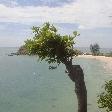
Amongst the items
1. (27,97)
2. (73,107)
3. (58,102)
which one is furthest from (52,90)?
(73,107)

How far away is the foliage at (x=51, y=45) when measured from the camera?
19.0 meters

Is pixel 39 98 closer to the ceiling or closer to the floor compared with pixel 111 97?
closer to the floor

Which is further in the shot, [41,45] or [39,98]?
[39,98]

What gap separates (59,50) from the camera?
1938cm

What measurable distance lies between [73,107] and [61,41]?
3934 cm

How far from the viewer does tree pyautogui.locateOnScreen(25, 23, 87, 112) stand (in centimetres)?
1878

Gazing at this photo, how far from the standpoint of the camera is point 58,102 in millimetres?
62500

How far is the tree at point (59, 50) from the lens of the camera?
1878 centimetres

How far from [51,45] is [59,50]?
25.0 inches

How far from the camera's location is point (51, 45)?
19141 millimetres

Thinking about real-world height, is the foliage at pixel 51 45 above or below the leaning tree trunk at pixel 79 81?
above

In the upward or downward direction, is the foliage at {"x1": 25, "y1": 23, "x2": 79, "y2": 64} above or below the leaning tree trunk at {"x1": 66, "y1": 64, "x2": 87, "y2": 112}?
above

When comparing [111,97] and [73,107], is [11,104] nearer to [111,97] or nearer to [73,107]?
[73,107]

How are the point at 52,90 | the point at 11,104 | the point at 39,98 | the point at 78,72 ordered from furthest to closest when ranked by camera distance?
1. the point at 52,90
2. the point at 39,98
3. the point at 11,104
4. the point at 78,72
